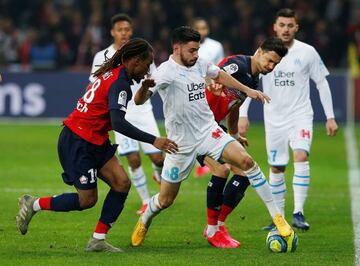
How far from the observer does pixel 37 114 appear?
26.5 meters

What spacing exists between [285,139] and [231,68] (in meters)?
1.93

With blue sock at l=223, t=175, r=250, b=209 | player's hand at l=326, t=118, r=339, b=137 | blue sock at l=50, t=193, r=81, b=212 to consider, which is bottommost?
blue sock at l=223, t=175, r=250, b=209

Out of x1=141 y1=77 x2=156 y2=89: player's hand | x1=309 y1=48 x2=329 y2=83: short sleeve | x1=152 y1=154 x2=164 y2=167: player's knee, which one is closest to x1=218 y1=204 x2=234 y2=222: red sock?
x1=141 y1=77 x2=156 y2=89: player's hand

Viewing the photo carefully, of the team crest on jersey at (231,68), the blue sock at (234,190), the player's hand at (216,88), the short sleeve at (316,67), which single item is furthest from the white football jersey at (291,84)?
the player's hand at (216,88)

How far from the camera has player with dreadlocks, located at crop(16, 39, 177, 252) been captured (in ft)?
32.4

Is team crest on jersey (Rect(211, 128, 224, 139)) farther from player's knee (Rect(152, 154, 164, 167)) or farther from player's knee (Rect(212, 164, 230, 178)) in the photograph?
player's knee (Rect(152, 154, 164, 167))

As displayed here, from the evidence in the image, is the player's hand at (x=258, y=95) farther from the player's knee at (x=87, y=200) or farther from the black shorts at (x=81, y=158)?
the player's knee at (x=87, y=200)

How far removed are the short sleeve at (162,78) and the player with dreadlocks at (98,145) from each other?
30 centimetres

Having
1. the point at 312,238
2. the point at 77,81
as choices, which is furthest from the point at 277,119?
the point at 77,81

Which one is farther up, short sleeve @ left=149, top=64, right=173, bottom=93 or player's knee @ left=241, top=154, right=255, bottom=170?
short sleeve @ left=149, top=64, right=173, bottom=93

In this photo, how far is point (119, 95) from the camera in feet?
31.8

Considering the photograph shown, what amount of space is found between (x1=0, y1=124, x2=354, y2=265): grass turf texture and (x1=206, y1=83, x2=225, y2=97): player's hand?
5.10ft

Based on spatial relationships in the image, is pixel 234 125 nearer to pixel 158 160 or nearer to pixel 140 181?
pixel 140 181

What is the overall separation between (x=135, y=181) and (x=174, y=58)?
3.46m
